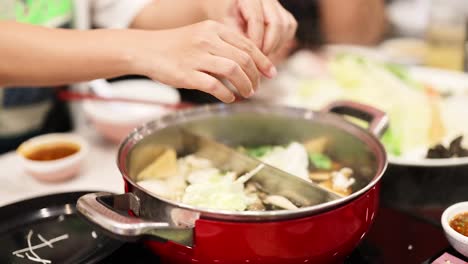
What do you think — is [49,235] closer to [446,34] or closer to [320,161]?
[320,161]

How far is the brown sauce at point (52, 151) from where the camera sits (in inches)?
68.7

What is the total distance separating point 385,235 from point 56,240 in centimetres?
78

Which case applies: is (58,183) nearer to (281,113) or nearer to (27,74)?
(27,74)

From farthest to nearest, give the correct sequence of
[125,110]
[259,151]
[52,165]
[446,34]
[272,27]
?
[446,34]
[125,110]
[52,165]
[259,151]
[272,27]

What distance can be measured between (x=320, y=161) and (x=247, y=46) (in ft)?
1.47

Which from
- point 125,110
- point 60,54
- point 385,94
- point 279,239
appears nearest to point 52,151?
point 125,110

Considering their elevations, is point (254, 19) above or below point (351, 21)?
above

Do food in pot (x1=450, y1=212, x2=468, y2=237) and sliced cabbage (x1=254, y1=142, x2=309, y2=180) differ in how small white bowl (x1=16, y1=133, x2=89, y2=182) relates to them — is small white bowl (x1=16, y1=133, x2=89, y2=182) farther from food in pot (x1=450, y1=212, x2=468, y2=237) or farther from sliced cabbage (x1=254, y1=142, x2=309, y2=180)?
food in pot (x1=450, y1=212, x2=468, y2=237)

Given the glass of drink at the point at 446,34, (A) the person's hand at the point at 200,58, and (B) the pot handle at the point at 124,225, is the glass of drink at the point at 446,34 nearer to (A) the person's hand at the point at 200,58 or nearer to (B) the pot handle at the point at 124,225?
(A) the person's hand at the point at 200,58

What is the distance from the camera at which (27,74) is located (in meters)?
1.26

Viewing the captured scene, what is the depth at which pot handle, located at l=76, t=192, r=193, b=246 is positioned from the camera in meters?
0.99

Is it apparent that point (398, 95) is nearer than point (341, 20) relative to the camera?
Yes

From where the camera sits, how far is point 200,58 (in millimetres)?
1102

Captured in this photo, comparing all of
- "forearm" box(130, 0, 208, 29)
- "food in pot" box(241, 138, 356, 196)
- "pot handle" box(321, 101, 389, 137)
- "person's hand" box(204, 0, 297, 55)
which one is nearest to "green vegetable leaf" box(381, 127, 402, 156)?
"pot handle" box(321, 101, 389, 137)
